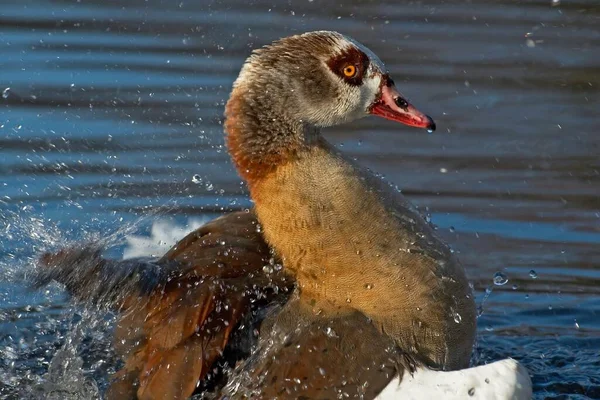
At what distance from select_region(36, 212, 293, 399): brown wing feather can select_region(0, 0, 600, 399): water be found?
1.17 ft

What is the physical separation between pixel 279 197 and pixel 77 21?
16.9 feet

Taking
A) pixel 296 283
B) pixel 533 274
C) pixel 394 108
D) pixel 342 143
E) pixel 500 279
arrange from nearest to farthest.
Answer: pixel 296 283 < pixel 394 108 < pixel 500 279 < pixel 533 274 < pixel 342 143

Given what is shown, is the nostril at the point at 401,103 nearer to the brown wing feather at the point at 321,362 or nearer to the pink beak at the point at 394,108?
the pink beak at the point at 394,108

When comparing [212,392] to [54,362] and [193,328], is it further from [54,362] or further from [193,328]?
[54,362]

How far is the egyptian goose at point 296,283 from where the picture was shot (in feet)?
15.9

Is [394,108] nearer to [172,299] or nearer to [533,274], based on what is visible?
[172,299]

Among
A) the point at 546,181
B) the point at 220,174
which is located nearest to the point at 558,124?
the point at 546,181

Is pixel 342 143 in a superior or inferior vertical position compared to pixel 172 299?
inferior

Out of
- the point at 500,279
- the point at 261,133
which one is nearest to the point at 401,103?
the point at 261,133

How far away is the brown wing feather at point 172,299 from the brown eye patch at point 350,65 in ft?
2.33

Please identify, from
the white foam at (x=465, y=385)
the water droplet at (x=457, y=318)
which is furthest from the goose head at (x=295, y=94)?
the white foam at (x=465, y=385)

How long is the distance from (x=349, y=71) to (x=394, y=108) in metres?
0.25

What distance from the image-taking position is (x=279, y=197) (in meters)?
4.95

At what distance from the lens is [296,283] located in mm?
5070
